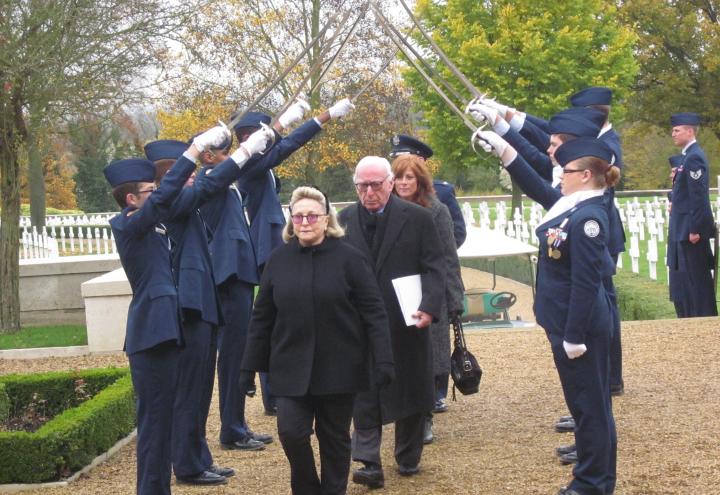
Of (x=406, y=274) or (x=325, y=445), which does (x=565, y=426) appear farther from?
(x=325, y=445)

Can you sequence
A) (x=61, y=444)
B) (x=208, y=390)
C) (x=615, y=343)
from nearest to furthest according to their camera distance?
(x=208, y=390), (x=61, y=444), (x=615, y=343)

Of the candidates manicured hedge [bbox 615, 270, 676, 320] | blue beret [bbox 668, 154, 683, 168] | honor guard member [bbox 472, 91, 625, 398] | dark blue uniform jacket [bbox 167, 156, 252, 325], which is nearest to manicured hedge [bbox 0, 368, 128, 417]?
dark blue uniform jacket [bbox 167, 156, 252, 325]

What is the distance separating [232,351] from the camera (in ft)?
24.7

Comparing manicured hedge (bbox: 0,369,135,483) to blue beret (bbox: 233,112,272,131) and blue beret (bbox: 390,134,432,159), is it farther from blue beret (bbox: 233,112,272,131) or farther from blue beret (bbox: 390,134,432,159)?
blue beret (bbox: 390,134,432,159)

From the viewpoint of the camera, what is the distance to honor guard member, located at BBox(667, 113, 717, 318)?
439 inches

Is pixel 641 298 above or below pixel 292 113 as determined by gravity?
below

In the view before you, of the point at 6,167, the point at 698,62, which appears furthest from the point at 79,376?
the point at 698,62

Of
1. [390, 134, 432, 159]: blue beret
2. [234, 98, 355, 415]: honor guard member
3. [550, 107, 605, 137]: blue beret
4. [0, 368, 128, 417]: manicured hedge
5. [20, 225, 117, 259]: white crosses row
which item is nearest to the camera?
[550, 107, 605, 137]: blue beret

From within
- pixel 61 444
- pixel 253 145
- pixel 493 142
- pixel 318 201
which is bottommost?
pixel 61 444

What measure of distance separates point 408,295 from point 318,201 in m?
1.05

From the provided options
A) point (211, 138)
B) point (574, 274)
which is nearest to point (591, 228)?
point (574, 274)

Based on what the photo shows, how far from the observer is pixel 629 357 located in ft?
33.6

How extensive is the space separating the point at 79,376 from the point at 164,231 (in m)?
3.43

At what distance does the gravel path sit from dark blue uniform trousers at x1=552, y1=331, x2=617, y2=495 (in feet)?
1.29
